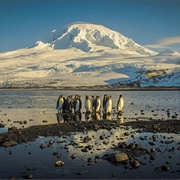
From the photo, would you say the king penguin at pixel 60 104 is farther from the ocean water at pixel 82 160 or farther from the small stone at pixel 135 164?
the small stone at pixel 135 164

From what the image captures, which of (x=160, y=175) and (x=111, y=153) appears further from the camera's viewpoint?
(x=111, y=153)

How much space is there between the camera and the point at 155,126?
15.1 meters

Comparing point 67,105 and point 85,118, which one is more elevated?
point 67,105

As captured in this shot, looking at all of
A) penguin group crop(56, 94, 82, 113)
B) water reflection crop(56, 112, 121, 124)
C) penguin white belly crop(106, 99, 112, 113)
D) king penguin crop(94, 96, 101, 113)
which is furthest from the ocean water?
penguin group crop(56, 94, 82, 113)

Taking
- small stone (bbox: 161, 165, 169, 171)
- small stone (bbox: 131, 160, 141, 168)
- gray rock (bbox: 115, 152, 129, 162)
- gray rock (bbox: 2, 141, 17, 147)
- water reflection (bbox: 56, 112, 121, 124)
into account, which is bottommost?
water reflection (bbox: 56, 112, 121, 124)

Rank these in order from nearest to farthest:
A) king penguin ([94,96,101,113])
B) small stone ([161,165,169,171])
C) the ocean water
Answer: the ocean water < small stone ([161,165,169,171]) < king penguin ([94,96,101,113])

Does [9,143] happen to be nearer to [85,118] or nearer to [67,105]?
[85,118]

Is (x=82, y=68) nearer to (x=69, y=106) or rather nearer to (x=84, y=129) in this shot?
(x=69, y=106)

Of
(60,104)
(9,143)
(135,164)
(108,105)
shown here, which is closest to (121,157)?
(135,164)

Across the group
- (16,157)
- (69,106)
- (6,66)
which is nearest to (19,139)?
(16,157)

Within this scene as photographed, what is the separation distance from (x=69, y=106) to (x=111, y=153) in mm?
13580

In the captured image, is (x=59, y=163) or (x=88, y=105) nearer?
(x=59, y=163)

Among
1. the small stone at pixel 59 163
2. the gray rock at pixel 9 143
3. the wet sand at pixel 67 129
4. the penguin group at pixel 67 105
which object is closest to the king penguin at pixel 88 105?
the penguin group at pixel 67 105

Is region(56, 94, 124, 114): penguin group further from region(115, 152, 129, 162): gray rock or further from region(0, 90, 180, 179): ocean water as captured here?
region(115, 152, 129, 162): gray rock
